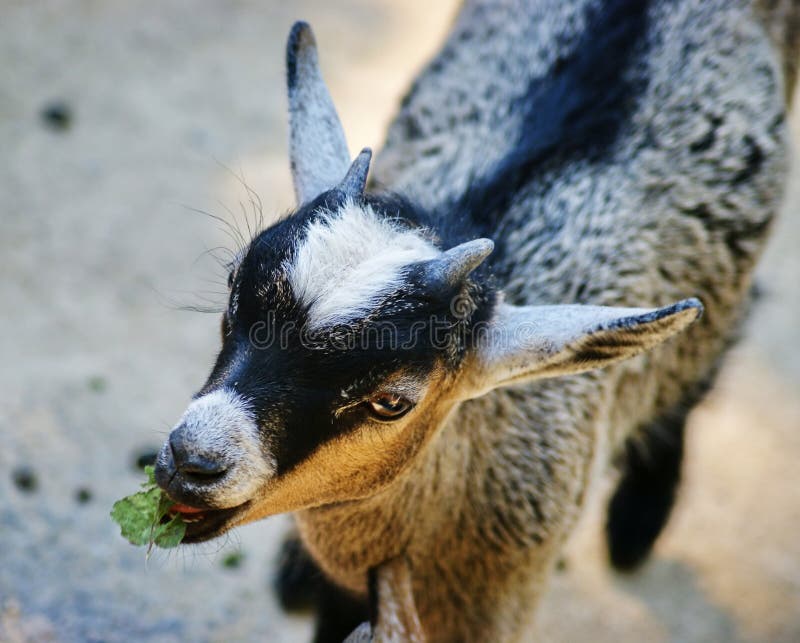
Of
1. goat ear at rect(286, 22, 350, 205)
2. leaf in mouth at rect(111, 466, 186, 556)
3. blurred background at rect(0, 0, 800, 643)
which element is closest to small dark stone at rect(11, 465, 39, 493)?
blurred background at rect(0, 0, 800, 643)

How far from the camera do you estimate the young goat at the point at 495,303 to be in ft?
9.19

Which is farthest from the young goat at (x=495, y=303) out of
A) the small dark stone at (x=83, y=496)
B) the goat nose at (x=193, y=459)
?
the small dark stone at (x=83, y=496)

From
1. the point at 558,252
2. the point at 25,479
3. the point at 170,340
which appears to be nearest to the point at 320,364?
the point at 558,252

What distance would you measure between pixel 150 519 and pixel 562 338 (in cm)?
145

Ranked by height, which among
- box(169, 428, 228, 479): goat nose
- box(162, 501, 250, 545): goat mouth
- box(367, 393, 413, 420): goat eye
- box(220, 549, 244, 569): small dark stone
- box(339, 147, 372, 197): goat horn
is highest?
box(339, 147, 372, 197): goat horn

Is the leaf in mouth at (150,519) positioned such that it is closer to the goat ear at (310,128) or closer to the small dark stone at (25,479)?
the goat ear at (310,128)

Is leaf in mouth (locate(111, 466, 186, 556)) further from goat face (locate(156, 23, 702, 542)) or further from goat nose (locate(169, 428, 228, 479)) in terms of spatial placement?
goat nose (locate(169, 428, 228, 479))

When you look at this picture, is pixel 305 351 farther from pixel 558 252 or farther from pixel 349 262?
pixel 558 252

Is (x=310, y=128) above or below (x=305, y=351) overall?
above

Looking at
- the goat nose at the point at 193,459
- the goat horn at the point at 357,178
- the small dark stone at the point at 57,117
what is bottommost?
the goat nose at the point at 193,459

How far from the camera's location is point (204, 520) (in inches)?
113

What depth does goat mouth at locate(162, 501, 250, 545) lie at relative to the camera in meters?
2.85

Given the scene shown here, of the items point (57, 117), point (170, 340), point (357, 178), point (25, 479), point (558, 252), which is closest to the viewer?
point (357, 178)

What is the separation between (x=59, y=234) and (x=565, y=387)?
4296 mm
